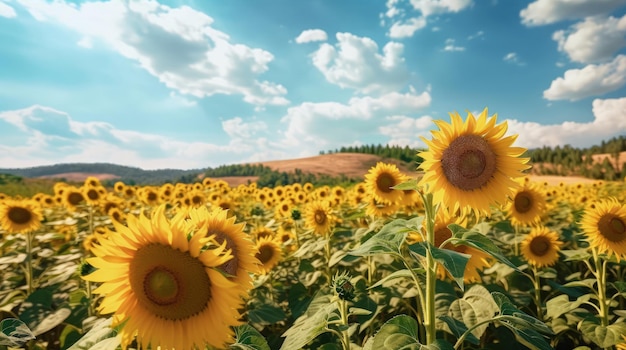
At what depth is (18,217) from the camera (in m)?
5.71

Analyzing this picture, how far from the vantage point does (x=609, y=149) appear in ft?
104

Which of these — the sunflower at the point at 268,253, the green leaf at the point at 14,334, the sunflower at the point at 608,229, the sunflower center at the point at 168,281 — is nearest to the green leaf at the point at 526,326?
the sunflower center at the point at 168,281

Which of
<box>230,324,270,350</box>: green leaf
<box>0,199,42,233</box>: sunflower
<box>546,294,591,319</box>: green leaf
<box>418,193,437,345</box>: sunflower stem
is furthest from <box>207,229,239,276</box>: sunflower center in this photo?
<box>0,199,42,233</box>: sunflower

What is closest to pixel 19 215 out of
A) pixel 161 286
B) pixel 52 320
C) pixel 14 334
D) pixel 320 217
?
pixel 52 320

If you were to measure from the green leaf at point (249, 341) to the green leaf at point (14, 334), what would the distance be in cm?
99

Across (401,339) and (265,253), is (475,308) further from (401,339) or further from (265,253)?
(265,253)

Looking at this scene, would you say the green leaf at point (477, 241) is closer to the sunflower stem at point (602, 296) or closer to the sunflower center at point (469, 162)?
the sunflower center at point (469, 162)

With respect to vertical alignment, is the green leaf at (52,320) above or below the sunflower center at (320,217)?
below

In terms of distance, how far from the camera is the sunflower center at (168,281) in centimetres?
160

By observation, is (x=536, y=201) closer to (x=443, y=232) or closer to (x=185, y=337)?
(x=443, y=232)

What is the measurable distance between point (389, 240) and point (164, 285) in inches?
45.6

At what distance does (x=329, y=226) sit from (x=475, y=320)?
2909 mm

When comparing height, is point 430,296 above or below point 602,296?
above

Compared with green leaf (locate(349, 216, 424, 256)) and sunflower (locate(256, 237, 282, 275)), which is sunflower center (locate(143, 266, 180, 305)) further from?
sunflower (locate(256, 237, 282, 275))
